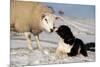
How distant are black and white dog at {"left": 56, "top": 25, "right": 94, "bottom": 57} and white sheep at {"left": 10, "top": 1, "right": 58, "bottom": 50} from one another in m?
0.16

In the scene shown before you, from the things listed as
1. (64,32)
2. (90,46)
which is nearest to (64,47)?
(64,32)

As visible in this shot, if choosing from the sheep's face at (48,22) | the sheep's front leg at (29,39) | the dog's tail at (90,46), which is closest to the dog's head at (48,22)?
the sheep's face at (48,22)

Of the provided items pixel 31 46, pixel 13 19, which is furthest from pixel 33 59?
pixel 13 19

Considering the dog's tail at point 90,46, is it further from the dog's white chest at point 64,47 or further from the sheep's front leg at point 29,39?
the sheep's front leg at point 29,39

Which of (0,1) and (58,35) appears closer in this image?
(0,1)

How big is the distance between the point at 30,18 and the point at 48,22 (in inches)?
9.4

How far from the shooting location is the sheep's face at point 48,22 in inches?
97.3

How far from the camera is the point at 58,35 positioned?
8.34 feet

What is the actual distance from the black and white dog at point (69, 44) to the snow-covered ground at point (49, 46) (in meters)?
0.05

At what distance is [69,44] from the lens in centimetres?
262

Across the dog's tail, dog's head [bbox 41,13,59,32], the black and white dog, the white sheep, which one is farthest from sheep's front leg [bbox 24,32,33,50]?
the dog's tail

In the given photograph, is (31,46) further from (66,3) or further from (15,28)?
(66,3)

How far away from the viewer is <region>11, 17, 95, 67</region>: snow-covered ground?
232 cm

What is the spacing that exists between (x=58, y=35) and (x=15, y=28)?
56 cm
